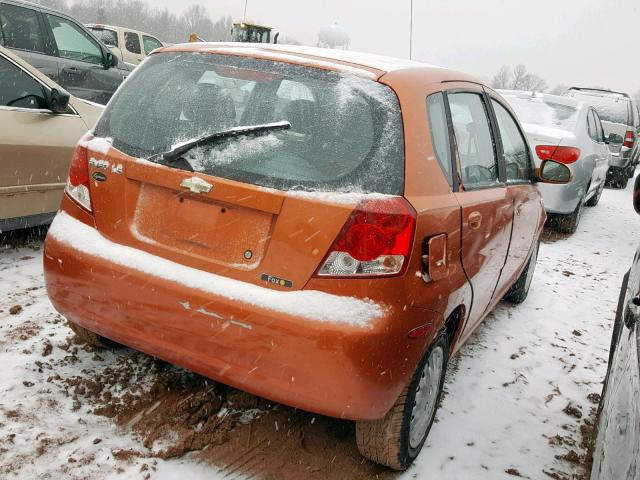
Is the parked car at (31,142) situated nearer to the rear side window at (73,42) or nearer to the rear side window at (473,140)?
the rear side window at (473,140)

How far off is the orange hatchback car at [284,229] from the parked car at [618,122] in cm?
1217

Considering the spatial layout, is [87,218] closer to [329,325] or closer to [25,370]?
[25,370]

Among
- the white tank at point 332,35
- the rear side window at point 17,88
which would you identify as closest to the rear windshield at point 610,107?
the rear side window at point 17,88

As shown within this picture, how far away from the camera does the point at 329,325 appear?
196cm

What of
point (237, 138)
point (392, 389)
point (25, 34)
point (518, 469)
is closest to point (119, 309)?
point (237, 138)

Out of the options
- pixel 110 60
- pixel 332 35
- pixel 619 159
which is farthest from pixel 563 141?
pixel 332 35

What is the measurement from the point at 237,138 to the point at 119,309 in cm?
83

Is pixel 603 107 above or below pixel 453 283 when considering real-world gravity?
below

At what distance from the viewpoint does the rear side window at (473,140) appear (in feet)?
8.73

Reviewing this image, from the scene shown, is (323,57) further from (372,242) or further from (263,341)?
(263,341)

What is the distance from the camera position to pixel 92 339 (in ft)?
9.73

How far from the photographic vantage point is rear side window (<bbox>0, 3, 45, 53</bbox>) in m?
6.81

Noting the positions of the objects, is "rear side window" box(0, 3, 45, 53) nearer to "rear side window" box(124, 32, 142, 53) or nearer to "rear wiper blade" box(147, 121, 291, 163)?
"rear wiper blade" box(147, 121, 291, 163)

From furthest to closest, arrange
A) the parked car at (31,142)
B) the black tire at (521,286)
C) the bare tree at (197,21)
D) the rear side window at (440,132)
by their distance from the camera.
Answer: the bare tree at (197,21), the black tire at (521,286), the parked car at (31,142), the rear side window at (440,132)
